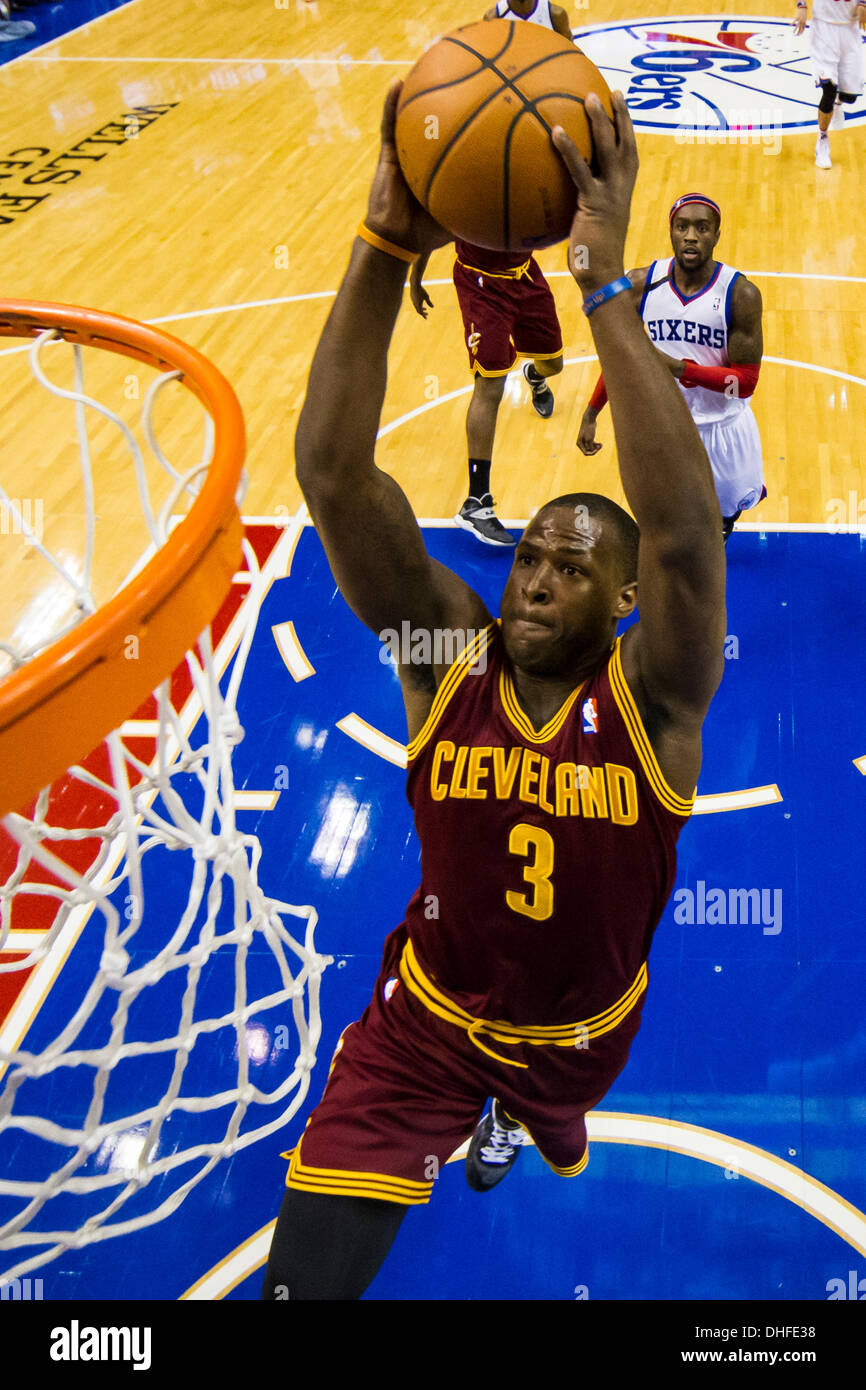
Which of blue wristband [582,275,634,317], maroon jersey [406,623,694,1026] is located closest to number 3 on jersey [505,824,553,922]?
maroon jersey [406,623,694,1026]

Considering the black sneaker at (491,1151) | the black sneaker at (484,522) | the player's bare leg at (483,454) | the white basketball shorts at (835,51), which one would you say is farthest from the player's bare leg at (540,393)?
the white basketball shorts at (835,51)

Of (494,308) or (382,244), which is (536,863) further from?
(494,308)

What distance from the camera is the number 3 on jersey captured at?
2457 mm

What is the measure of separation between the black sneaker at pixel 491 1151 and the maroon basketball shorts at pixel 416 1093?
52 centimetres

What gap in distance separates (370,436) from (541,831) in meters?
0.86

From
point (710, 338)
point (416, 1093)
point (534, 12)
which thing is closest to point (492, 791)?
point (416, 1093)

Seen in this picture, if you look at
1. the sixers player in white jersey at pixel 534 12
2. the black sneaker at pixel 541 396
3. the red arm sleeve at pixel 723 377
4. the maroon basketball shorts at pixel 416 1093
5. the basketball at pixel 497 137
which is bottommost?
the black sneaker at pixel 541 396

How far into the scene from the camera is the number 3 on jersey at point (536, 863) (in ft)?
8.06

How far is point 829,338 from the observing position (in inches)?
307

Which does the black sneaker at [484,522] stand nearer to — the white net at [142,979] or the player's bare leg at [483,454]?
the player's bare leg at [483,454]

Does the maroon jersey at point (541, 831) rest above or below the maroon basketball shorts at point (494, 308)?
above

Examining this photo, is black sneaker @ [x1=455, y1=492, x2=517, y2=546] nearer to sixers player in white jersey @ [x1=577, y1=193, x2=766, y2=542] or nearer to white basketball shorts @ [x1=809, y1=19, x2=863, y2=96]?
sixers player in white jersey @ [x1=577, y1=193, x2=766, y2=542]

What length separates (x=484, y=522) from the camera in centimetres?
598
